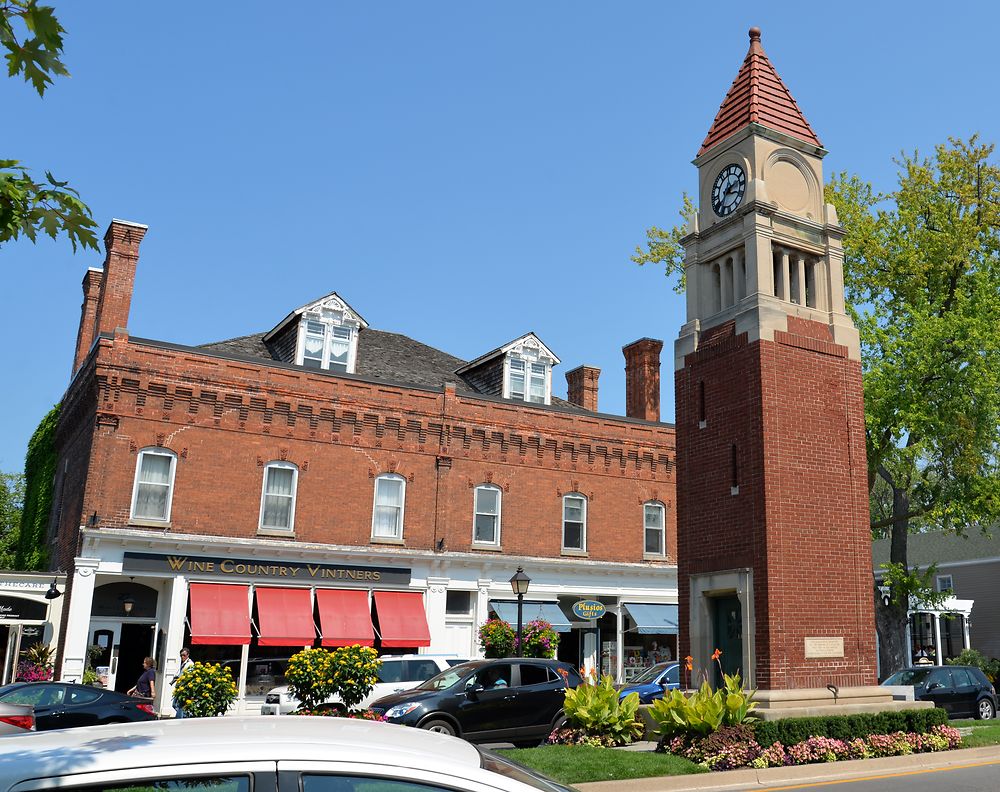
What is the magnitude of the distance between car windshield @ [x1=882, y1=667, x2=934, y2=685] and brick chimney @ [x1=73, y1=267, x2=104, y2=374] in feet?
92.5

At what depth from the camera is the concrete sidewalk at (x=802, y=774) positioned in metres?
12.5

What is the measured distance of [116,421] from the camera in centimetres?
2738

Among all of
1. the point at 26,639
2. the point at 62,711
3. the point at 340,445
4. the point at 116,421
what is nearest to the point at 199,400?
the point at 116,421

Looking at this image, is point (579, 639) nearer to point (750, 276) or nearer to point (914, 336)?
point (914, 336)

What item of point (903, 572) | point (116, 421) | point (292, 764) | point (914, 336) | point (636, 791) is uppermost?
point (914, 336)

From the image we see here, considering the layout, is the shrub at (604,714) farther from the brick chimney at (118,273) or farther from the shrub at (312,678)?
the brick chimney at (118,273)

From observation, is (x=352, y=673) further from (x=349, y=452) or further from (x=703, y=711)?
(x=349, y=452)

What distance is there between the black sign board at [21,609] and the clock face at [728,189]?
21.9 m

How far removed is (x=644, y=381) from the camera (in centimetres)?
3878

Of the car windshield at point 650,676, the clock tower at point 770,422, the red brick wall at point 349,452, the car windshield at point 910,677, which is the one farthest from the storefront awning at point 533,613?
the clock tower at point 770,422

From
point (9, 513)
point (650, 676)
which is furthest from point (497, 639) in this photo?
point (9, 513)

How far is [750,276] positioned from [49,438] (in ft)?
91.5

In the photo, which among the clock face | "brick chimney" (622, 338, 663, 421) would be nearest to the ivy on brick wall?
"brick chimney" (622, 338, 663, 421)

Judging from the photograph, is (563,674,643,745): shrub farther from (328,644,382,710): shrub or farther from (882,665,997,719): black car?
(882,665,997,719): black car
